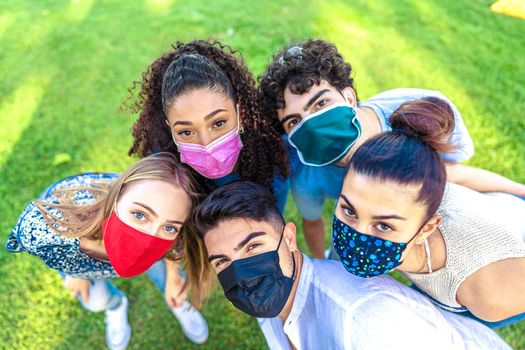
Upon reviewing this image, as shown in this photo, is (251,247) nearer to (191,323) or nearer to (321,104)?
(321,104)

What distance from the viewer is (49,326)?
2.96 metres

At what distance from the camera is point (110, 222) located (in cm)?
201

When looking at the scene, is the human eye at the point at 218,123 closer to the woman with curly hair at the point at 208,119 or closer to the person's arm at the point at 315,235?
the woman with curly hair at the point at 208,119

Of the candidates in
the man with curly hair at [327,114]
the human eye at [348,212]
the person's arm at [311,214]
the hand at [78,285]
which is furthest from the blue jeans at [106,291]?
the human eye at [348,212]

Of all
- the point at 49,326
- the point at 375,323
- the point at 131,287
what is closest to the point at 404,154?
the point at 375,323

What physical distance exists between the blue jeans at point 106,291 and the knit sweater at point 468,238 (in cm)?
175

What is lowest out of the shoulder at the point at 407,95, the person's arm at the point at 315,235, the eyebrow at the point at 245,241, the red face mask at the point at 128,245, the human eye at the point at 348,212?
the person's arm at the point at 315,235

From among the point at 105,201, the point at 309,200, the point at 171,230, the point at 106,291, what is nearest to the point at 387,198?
the point at 309,200

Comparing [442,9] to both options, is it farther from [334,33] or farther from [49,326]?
[49,326]

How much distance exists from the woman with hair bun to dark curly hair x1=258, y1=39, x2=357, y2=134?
0.51 m

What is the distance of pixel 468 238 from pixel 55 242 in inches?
85.5

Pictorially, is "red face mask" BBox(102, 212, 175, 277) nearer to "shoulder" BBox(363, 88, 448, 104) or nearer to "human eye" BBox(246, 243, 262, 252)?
"human eye" BBox(246, 243, 262, 252)

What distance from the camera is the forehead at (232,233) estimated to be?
187 cm

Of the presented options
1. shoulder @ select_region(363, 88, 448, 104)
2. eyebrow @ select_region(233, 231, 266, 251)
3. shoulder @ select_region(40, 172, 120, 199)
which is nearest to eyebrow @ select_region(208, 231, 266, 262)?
eyebrow @ select_region(233, 231, 266, 251)
